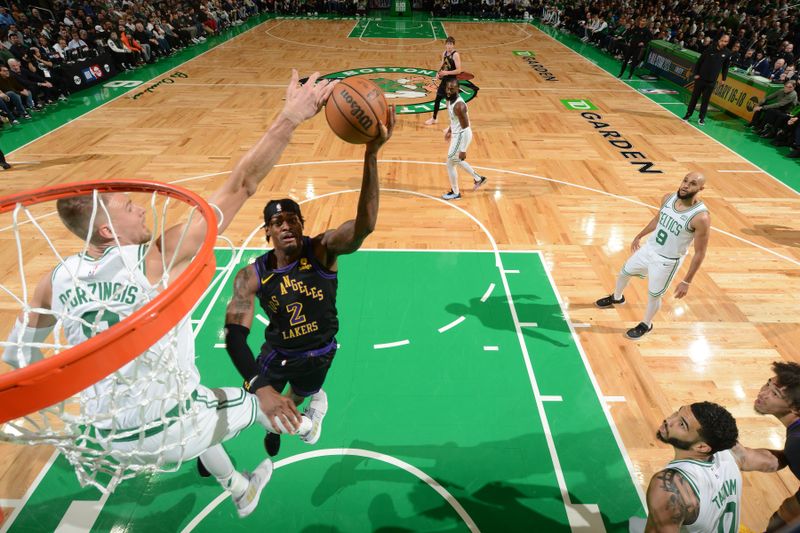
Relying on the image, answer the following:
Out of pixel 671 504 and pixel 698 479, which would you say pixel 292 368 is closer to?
pixel 671 504

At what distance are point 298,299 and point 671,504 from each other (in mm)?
2468

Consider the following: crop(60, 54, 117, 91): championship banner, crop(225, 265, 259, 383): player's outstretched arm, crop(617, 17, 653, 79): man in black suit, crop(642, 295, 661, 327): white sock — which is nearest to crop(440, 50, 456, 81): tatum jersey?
crop(642, 295, 661, 327): white sock

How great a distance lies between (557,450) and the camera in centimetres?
410

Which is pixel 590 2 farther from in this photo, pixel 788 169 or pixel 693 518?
pixel 693 518

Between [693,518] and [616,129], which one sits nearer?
[693,518]

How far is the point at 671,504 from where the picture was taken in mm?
2482

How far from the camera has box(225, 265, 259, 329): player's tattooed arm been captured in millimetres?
2955

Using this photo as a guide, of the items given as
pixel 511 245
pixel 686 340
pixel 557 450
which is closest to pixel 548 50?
pixel 511 245

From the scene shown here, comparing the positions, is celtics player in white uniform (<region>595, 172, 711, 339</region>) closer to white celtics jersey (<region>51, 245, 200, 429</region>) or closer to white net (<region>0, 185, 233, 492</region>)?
white net (<region>0, 185, 233, 492</region>)

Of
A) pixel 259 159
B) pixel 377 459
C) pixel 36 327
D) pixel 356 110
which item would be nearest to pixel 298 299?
pixel 259 159

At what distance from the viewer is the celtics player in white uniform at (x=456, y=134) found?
7.38m

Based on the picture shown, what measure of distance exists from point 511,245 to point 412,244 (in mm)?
1466

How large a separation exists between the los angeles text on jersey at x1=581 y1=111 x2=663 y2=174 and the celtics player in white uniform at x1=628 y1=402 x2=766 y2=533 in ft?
25.8

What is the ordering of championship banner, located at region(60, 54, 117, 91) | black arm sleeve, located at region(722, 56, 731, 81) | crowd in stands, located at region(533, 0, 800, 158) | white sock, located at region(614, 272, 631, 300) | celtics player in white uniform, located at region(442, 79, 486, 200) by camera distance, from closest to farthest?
white sock, located at region(614, 272, 631, 300), celtics player in white uniform, located at region(442, 79, 486, 200), crowd in stands, located at region(533, 0, 800, 158), black arm sleeve, located at region(722, 56, 731, 81), championship banner, located at region(60, 54, 117, 91)
